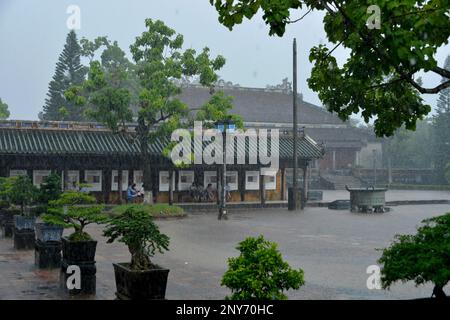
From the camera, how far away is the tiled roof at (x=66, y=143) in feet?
98.2

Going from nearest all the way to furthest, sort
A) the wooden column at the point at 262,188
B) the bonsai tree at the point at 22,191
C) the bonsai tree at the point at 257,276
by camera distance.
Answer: the bonsai tree at the point at 257,276
the bonsai tree at the point at 22,191
the wooden column at the point at 262,188

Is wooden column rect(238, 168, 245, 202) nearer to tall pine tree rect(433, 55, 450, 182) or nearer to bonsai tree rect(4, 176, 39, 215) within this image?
bonsai tree rect(4, 176, 39, 215)

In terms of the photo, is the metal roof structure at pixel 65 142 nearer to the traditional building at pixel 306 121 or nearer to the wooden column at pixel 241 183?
the wooden column at pixel 241 183

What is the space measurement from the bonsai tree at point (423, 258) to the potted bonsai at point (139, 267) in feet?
10.3

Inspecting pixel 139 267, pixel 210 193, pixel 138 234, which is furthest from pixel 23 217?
pixel 210 193

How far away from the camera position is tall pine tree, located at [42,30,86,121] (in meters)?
52.6

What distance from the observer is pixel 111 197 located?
32125mm

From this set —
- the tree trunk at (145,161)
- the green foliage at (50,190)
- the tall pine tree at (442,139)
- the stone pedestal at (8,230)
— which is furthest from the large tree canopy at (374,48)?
the tall pine tree at (442,139)

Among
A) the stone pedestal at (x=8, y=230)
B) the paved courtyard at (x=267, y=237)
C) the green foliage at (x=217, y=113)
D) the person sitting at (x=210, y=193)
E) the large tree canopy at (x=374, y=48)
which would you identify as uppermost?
the green foliage at (x=217, y=113)

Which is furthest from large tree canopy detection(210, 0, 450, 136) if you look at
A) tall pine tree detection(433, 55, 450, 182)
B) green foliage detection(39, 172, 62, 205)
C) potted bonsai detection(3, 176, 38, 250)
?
tall pine tree detection(433, 55, 450, 182)

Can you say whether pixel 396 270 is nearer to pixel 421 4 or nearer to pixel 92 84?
pixel 421 4

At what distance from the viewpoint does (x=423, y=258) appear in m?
7.12

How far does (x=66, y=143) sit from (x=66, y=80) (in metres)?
23.5

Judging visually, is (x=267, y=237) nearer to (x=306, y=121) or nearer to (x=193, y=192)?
(x=193, y=192)
